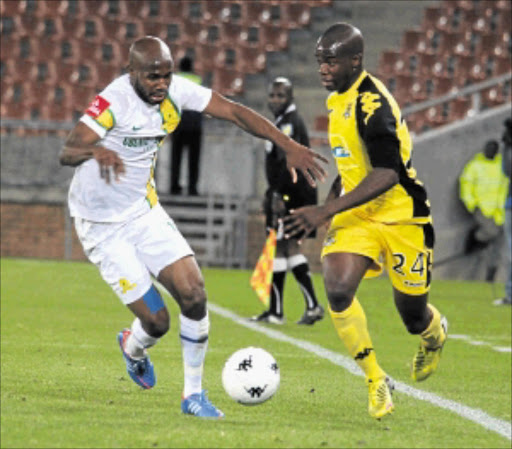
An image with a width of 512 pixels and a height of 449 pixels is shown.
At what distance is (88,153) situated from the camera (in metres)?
6.67

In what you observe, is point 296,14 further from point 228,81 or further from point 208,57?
point 228,81

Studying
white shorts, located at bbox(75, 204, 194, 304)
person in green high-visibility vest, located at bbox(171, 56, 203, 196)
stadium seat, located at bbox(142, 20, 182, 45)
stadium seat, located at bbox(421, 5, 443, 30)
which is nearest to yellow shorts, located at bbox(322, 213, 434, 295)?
white shorts, located at bbox(75, 204, 194, 304)

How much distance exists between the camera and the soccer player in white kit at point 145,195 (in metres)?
6.86

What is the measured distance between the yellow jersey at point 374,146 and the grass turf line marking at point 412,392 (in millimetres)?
1091

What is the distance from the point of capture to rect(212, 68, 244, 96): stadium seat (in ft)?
78.5

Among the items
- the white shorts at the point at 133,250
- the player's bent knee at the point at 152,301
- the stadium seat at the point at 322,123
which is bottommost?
the stadium seat at the point at 322,123

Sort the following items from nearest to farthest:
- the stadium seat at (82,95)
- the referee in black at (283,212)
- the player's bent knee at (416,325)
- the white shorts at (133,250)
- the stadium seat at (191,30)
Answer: the white shorts at (133,250) < the player's bent knee at (416,325) < the referee in black at (283,212) < the stadium seat at (82,95) < the stadium seat at (191,30)

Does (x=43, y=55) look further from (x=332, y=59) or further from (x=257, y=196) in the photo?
(x=332, y=59)

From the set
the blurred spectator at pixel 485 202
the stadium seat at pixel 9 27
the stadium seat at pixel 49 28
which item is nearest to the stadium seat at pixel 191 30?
the stadium seat at pixel 49 28

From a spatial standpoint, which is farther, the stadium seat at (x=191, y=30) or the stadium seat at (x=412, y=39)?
the stadium seat at (x=412, y=39)

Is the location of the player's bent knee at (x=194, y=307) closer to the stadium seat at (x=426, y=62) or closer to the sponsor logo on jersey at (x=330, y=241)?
the sponsor logo on jersey at (x=330, y=241)

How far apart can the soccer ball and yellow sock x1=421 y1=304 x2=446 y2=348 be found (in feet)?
4.41

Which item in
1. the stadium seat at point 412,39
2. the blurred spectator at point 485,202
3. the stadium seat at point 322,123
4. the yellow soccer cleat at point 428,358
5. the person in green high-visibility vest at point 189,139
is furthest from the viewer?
the stadium seat at point 412,39

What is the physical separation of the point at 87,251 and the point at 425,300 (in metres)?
1.93
